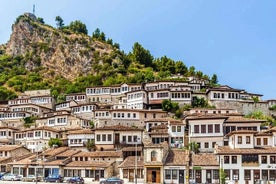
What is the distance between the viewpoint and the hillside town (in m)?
52.5

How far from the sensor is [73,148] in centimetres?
7000

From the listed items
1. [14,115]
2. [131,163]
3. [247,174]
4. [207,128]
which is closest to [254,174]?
[247,174]

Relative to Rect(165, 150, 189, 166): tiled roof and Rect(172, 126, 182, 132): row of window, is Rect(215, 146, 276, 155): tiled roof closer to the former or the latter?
Rect(165, 150, 189, 166): tiled roof

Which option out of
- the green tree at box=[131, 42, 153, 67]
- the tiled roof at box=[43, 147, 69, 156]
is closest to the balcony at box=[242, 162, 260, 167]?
the tiled roof at box=[43, 147, 69, 156]

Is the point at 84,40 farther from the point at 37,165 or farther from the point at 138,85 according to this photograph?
the point at 37,165

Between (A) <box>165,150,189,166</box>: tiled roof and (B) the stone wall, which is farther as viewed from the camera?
(B) the stone wall

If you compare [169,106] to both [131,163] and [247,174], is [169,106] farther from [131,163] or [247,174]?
[247,174]

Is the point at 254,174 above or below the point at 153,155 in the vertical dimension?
below

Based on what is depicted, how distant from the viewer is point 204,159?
2127 inches

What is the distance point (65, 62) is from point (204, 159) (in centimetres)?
10208

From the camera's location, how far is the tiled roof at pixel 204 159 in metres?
52.6

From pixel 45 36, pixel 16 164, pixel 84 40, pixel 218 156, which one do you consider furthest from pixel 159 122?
pixel 45 36

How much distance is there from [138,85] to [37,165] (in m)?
39.4

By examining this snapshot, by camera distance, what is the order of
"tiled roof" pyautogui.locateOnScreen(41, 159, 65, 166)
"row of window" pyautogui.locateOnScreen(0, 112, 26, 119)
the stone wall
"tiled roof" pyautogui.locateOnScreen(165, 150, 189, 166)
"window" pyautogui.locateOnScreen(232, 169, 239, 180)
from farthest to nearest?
"row of window" pyautogui.locateOnScreen(0, 112, 26, 119)
the stone wall
"tiled roof" pyautogui.locateOnScreen(41, 159, 65, 166)
"tiled roof" pyautogui.locateOnScreen(165, 150, 189, 166)
"window" pyautogui.locateOnScreen(232, 169, 239, 180)
